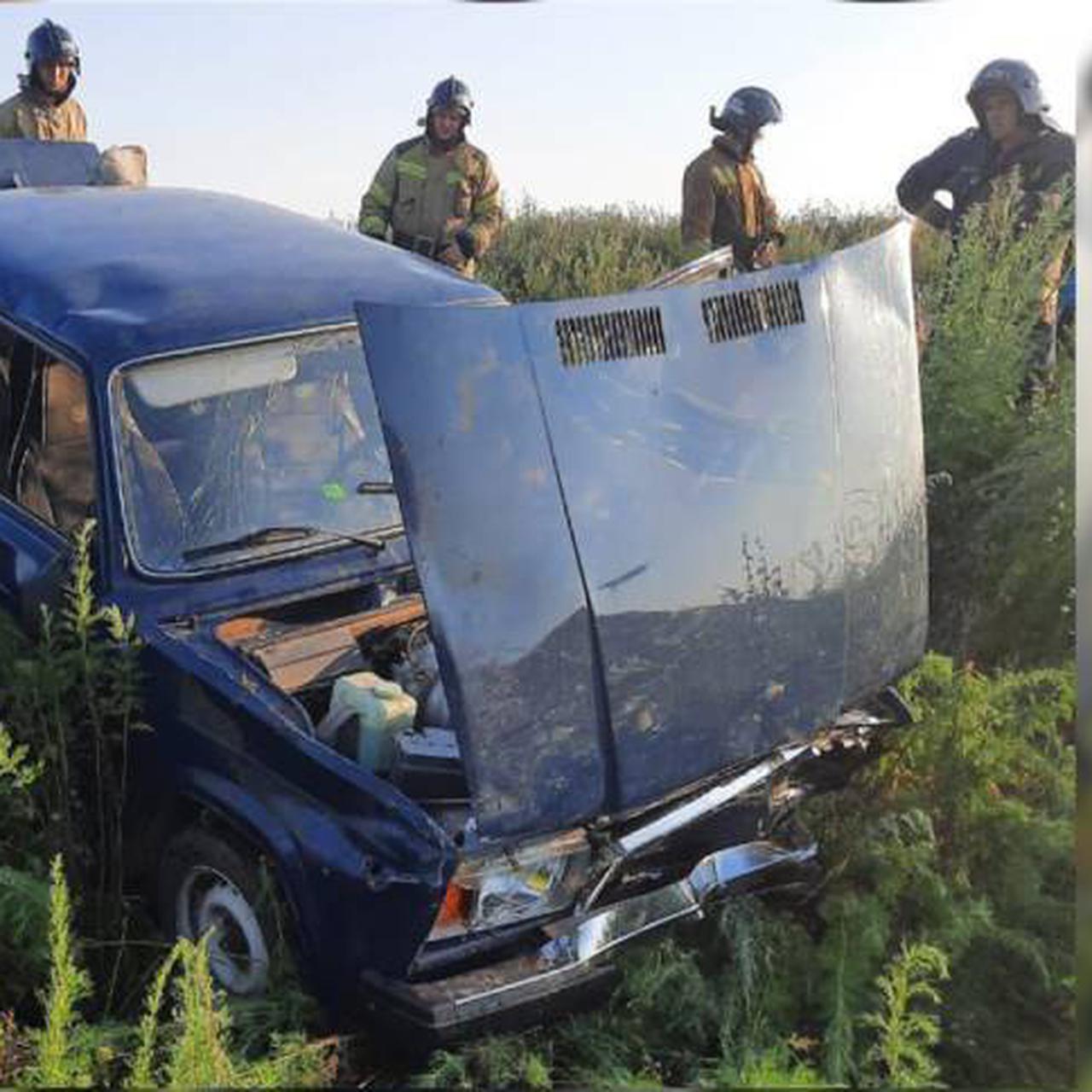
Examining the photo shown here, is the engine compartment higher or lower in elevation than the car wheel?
higher

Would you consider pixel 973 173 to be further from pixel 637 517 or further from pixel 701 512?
pixel 637 517

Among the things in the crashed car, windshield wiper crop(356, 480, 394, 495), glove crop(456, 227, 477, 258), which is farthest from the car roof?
glove crop(456, 227, 477, 258)

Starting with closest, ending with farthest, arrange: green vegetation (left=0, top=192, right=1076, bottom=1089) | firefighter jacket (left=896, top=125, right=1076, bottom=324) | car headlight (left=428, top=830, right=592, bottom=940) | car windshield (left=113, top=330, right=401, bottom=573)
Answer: green vegetation (left=0, top=192, right=1076, bottom=1089) → car headlight (left=428, top=830, right=592, bottom=940) → car windshield (left=113, top=330, right=401, bottom=573) → firefighter jacket (left=896, top=125, right=1076, bottom=324)

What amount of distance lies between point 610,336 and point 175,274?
5.49 ft

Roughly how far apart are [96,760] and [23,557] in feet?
2.20

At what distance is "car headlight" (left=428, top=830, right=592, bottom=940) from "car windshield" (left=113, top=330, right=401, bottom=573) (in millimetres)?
1166

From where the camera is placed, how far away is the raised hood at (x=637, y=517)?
3289 millimetres

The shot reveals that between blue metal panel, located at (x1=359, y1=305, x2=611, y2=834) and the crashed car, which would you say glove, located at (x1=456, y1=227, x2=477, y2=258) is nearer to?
the crashed car

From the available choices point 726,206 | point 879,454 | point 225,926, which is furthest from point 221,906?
point 726,206

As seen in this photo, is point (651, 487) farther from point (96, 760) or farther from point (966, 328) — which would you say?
point (966, 328)

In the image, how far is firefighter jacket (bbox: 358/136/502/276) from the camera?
845cm

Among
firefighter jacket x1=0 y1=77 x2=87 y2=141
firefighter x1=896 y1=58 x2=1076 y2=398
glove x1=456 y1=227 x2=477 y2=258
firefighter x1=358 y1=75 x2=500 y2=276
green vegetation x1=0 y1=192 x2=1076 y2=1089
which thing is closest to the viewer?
green vegetation x1=0 y1=192 x2=1076 y2=1089

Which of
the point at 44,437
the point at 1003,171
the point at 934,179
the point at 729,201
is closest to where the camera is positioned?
the point at 44,437

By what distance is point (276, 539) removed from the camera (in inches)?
168
